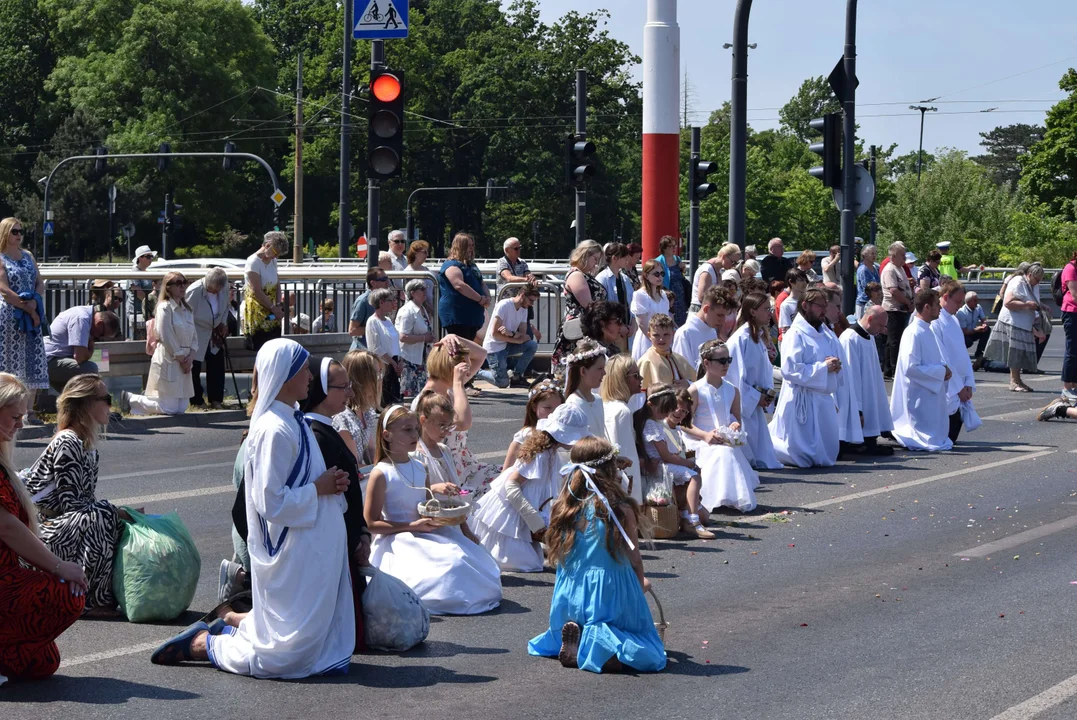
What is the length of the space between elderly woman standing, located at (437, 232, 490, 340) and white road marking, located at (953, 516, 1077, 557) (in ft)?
28.0

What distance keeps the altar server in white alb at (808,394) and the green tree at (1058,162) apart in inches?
2234

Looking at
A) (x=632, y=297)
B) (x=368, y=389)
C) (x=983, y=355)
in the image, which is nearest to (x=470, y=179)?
(x=983, y=355)

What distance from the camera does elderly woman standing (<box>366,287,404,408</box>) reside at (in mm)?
15641

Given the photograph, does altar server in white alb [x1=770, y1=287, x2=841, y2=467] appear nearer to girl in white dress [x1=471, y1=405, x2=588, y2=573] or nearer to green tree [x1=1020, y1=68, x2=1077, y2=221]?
girl in white dress [x1=471, y1=405, x2=588, y2=573]

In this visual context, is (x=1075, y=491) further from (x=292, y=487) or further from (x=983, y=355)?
(x=983, y=355)

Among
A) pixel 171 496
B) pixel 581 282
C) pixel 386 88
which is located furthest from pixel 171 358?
pixel 171 496

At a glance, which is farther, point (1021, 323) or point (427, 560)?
point (1021, 323)

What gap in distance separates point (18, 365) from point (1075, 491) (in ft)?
32.8

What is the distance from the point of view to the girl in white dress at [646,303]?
53.6 feet

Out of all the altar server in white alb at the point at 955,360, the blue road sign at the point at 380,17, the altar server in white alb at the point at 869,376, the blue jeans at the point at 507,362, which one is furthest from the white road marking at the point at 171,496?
the blue jeans at the point at 507,362

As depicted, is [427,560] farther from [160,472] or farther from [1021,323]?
[1021,323]

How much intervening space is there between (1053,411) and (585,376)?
34.5ft

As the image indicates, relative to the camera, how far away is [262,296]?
17.8 meters

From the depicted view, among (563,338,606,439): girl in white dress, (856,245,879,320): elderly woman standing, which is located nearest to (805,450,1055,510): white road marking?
(563,338,606,439): girl in white dress
